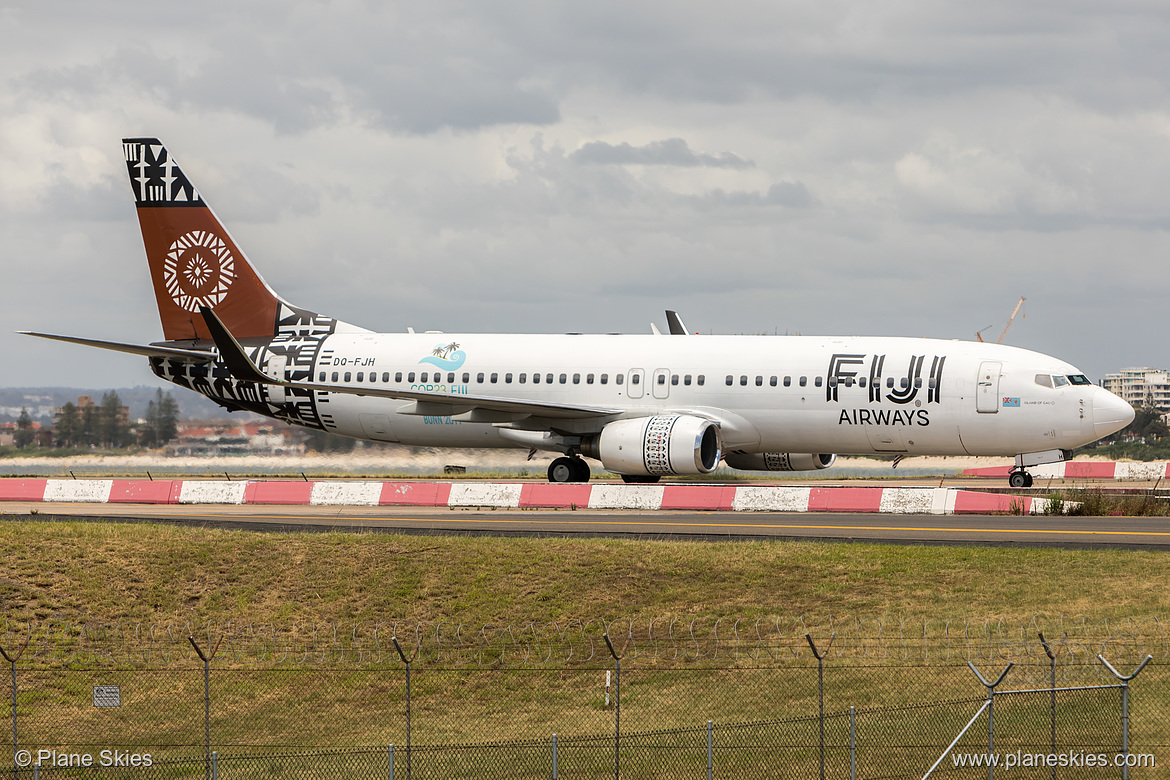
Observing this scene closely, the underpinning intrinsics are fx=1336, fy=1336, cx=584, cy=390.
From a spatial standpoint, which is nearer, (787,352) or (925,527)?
(925,527)

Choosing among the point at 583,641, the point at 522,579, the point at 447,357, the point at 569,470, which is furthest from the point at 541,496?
the point at 583,641

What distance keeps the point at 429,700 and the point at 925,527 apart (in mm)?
12845

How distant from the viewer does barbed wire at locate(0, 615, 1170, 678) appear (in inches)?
771

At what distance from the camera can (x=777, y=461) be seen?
130 ft

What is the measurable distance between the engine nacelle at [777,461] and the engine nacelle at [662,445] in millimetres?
3664

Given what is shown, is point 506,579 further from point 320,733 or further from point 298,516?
point 298,516

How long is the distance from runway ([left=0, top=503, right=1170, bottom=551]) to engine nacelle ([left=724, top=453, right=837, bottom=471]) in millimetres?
7355

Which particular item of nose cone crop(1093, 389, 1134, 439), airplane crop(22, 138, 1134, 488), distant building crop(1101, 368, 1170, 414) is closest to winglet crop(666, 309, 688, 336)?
airplane crop(22, 138, 1134, 488)

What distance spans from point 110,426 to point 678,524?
45.6 metres

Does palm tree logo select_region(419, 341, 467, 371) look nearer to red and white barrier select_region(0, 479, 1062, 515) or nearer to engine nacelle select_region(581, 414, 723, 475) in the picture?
red and white barrier select_region(0, 479, 1062, 515)

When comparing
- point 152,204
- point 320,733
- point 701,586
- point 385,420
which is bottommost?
point 320,733

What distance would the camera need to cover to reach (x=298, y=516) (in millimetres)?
32562

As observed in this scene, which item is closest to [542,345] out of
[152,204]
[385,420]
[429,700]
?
[385,420]

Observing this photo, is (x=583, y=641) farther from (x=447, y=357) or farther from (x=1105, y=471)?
(x=1105, y=471)
